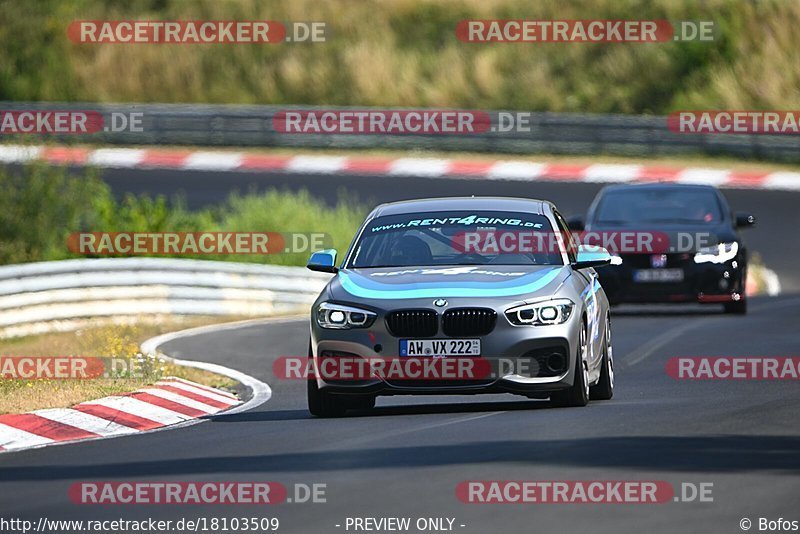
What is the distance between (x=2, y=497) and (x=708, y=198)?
15.3 metres

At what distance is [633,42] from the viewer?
159ft

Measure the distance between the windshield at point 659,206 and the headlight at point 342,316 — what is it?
35.7ft

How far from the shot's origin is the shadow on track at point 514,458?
10.0 m

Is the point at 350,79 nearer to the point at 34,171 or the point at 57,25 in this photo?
the point at 57,25

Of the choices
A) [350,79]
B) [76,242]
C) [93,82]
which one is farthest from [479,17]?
[76,242]

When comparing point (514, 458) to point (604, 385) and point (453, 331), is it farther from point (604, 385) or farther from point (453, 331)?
point (604, 385)

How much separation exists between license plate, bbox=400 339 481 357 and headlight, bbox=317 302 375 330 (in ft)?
1.09
